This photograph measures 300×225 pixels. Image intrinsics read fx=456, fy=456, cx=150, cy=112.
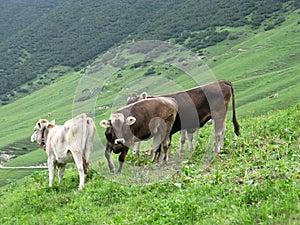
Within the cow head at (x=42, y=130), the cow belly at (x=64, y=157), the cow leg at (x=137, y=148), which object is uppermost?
the cow head at (x=42, y=130)

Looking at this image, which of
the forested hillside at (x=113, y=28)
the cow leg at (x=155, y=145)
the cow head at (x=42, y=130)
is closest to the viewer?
the cow leg at (x=155, y=145)

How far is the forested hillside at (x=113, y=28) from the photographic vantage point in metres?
122

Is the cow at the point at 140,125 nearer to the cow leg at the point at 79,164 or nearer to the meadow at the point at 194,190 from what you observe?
the meadow at the point at 194,190

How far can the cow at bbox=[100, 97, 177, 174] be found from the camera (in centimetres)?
1309

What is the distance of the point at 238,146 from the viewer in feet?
42.9

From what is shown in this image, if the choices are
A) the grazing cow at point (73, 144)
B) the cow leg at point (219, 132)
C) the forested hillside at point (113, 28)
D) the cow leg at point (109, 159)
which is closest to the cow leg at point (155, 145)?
the cow leg at point (109, 159)

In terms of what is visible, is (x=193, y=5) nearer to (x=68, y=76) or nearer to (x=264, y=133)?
(x=68, y=76)

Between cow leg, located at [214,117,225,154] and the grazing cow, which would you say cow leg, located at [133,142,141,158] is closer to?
the grazing cow

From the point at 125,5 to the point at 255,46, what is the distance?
10210cm

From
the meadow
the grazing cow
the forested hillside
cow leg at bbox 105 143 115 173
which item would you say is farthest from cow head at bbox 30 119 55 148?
the forested hillside

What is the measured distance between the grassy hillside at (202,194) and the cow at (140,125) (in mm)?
911

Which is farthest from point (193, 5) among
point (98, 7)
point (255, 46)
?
point (255, 46)

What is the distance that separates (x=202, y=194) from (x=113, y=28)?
15995 centimetres

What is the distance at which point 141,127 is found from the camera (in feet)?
44.3
